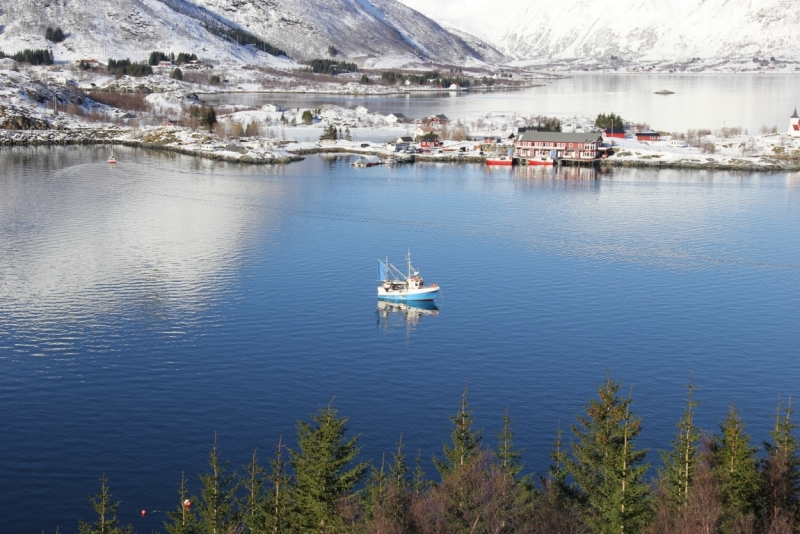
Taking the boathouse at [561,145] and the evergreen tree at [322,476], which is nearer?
the evergreen tree at [322,476]

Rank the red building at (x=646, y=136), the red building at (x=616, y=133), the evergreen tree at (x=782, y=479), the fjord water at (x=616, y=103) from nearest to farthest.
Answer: the evergreen tree at (x=782, y=479), the red building at (x=646, y=136), the red building at (x=616, y=133), the fjord water at (x=616, y=103)

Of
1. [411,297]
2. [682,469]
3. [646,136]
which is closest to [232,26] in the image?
[646,136]

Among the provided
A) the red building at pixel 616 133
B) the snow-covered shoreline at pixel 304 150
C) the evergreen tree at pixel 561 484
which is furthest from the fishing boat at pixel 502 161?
the evergreen tree at pixel 561 484

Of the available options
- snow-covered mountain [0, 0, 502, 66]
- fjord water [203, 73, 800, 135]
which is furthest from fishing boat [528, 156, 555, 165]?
snow-covered mountain [0, 0, 502, 66]

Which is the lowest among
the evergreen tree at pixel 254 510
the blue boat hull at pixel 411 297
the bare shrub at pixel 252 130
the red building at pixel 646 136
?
the evergreen tree at pixel 254 510

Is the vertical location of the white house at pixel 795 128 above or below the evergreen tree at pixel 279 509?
above

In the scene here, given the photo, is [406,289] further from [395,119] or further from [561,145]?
[395,119]

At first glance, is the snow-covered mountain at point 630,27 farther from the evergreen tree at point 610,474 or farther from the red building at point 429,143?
the evergreen tree at point 610,474
